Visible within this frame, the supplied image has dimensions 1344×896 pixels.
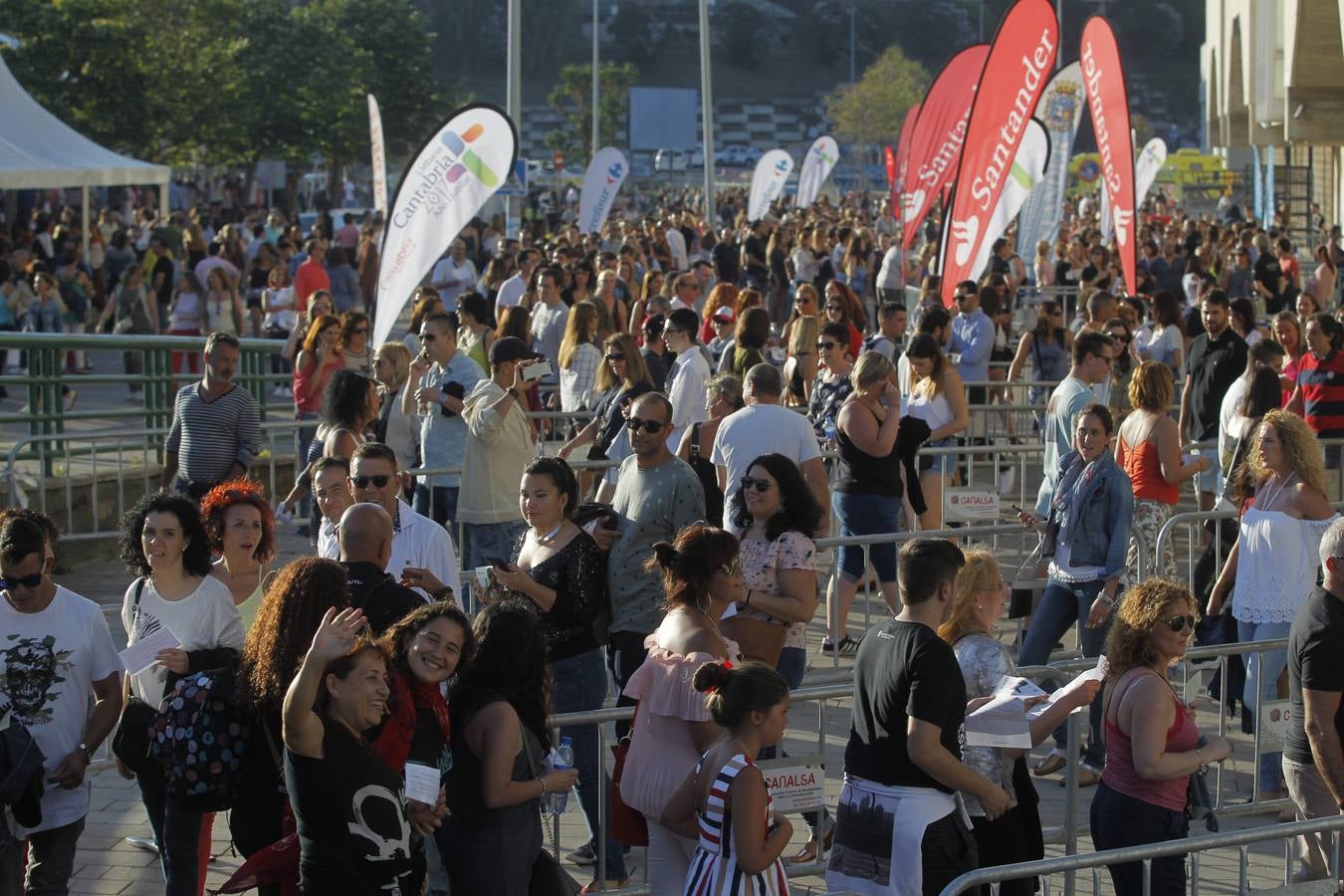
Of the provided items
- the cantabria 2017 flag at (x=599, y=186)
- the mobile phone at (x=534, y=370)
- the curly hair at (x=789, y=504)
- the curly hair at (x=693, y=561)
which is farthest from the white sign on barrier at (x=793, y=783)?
the cantabria 2017 flag at (x=599, y=186)

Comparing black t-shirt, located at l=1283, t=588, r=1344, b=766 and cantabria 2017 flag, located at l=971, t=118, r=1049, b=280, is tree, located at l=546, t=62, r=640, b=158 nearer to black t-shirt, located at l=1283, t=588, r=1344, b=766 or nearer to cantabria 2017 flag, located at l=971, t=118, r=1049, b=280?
cantabria 2017 flag, located at l=971, t=118, r=1049, b=280

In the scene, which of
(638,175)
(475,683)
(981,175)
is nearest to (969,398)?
(981,175)

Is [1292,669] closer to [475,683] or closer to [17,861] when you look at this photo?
[475,683]

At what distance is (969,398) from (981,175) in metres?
2.20

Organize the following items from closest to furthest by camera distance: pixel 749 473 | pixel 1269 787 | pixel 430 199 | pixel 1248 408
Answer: pixel 749 473
pixel 1269 787
pixel 1248 408
pixel 430 199

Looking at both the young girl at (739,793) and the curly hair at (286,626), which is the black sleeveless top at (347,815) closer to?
the curly hair at (286,626)

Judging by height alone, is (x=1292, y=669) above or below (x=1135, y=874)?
above

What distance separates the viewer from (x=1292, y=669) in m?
5.91

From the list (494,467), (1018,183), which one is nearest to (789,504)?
(494,467)

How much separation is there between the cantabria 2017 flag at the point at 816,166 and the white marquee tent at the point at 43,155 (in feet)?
61.6

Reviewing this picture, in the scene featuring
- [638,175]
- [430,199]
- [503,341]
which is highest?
[638,175]

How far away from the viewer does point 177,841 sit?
5477mm

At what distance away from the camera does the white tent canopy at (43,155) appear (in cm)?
1919

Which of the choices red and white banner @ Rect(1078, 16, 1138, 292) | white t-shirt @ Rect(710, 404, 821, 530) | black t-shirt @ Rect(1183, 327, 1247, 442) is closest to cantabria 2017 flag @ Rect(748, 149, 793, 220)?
red and white banner @ Rect(1078, 16, 1138, 292)
